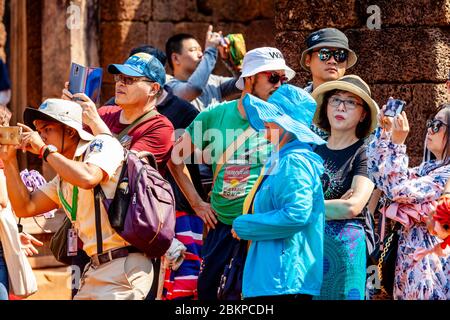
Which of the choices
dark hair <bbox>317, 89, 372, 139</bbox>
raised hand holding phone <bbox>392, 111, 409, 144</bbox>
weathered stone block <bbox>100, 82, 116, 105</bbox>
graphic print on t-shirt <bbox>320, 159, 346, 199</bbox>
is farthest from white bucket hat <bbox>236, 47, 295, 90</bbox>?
weathered stone block <bbox>100, 82, 116, 105</bbox>

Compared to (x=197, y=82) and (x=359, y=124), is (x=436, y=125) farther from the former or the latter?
(x=197, y=82)

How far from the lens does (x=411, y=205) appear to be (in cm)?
768

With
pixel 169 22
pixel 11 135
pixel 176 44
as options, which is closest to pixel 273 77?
pixel 11 135

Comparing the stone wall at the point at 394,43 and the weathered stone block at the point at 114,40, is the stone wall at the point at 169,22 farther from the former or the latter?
the stone wall at the point at 394,43

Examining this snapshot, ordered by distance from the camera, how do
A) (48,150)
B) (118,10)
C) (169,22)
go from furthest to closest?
(169,22) < (118,10) < (48,150)

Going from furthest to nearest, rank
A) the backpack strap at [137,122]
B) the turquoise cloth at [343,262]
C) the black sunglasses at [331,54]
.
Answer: the black sunglasses at [331,54] → the backpack strap at [137,122] → the turquoise cloth at [343,262]

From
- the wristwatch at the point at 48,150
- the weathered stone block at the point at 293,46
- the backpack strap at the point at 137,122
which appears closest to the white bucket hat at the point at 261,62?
the backpack strap at the point at 137,122

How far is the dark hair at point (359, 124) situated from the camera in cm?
789

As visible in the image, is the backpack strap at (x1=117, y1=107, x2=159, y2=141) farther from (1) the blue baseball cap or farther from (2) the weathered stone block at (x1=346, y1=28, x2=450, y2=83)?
(2) the weathered stone block at (x1=346, y1=28, x2=450, y2=83)

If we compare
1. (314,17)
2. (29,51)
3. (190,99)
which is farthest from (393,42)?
(29,51)

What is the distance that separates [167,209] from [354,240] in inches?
44.5

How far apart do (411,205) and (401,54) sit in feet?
6.79

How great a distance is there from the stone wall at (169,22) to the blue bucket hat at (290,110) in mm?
4530

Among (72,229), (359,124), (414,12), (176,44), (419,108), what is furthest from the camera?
(176,44)
